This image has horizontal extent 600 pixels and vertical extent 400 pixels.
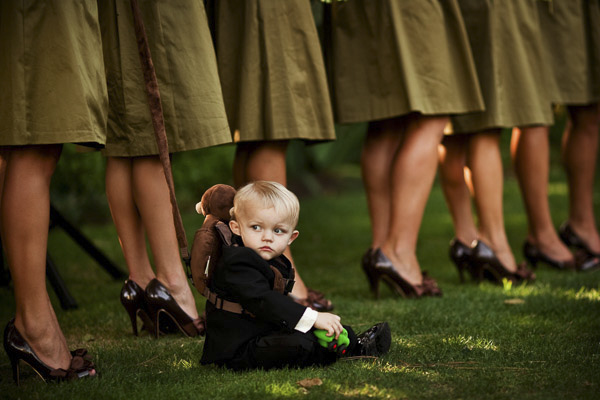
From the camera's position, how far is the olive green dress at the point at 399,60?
2.94 meters

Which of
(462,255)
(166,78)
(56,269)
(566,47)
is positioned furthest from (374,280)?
(566,47)

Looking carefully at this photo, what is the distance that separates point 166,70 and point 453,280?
1.89 meters

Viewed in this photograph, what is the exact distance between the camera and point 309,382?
179 centimetres

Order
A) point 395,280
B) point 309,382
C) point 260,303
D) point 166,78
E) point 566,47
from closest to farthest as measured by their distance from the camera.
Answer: point 309,382, point 260,303, point 166,78, point 395,280, point 566,47

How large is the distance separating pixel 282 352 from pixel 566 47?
2496 millimetres

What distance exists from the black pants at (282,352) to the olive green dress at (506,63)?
5.49 feet

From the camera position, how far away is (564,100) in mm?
3631

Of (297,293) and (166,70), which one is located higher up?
(166,70)

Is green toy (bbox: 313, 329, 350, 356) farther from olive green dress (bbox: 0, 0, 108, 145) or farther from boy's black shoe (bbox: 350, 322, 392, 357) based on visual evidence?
olive green dress (bbox: 0, 0, 108, 145)

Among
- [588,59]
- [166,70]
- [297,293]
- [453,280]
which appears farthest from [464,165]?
[166,70]

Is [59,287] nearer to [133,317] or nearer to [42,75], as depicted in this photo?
[133,317]

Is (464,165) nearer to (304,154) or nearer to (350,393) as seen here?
(350,393)

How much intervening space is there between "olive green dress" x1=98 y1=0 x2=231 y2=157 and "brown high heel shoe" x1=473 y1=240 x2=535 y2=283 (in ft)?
4.79

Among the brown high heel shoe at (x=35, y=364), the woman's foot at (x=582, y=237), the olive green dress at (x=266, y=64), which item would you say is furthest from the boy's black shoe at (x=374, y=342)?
the woman's foot at (x=582, y=237)
